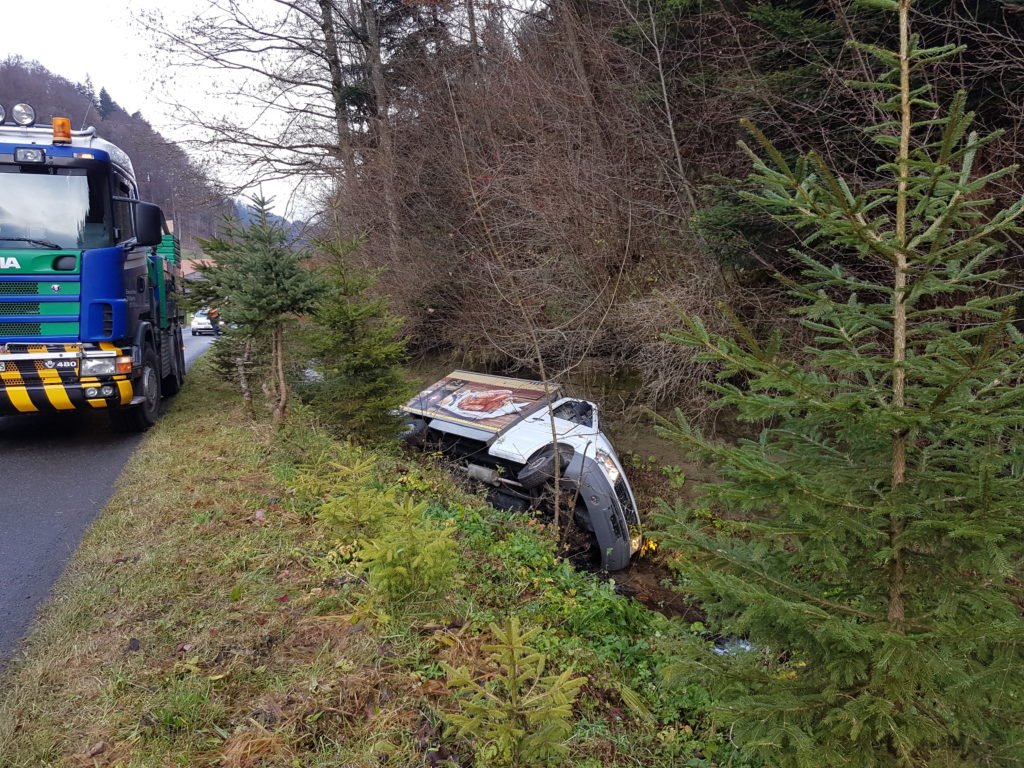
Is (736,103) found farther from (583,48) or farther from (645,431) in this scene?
(645,431)

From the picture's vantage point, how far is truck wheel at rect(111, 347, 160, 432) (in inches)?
297

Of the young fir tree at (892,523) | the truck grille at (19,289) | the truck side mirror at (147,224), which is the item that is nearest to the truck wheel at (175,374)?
the truck grille at (19,289)

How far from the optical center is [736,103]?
28.2 ft

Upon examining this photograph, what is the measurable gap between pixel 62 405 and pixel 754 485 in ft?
25.2

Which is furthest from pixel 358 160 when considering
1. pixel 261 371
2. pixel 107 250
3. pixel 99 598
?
pixel 99 598

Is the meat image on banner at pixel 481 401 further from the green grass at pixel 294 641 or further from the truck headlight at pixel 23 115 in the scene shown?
the truck headlight at pixel 23 115

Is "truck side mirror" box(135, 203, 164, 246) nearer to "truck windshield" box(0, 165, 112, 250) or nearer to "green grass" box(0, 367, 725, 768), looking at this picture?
"truck windshield" box(0, 165, 112, 250)

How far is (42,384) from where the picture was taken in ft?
21.6

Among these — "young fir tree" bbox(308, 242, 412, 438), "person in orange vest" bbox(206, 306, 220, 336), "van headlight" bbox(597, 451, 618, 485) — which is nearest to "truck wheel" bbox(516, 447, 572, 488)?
"van headlight" bbox(597, 451, 618, 485)

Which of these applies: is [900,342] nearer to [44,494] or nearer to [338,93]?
[44,494]

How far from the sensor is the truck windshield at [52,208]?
653 cm

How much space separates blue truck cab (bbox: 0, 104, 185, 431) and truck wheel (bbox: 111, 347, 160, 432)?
52cm

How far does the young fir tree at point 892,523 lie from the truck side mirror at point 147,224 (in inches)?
277

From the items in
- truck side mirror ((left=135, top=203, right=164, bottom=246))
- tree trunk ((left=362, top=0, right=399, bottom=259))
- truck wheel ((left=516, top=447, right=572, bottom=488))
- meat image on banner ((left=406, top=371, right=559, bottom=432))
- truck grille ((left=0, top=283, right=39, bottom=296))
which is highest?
tree trunk ((left=362, top=0, right=399, bottom=259))
